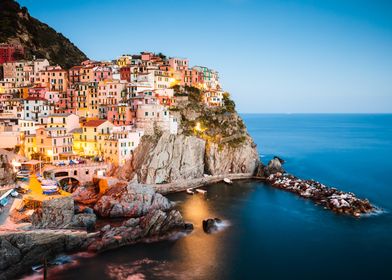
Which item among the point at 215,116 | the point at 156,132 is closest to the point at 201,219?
the point at 156,132

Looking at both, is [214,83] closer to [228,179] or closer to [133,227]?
[228,179]

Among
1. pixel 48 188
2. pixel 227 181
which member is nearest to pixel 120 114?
pixel 227 181

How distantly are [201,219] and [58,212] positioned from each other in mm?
15782

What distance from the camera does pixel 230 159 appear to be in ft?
205

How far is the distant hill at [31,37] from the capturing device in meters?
88.1

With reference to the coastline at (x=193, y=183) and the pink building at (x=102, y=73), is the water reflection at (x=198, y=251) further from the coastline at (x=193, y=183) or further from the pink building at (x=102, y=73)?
the pink building at (x=102, y=73)

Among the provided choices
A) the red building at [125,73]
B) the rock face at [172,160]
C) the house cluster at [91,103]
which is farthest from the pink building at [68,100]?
the rock face at [172,160]

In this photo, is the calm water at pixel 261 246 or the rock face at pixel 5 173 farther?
the rock face at pixel 5 173

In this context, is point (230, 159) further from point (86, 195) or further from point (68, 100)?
point (68, 100)

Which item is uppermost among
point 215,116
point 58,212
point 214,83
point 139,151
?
point 214,83

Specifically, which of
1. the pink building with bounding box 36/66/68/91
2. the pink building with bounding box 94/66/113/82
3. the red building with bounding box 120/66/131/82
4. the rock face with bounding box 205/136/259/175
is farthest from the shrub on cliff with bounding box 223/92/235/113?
the pink building with bounding box 36/66/68/91

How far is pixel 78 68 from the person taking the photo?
2795 inches

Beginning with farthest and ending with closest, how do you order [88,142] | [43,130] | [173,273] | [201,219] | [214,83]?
[214,83] < [88,142] < [43,130] < [201,219] < [173,273]

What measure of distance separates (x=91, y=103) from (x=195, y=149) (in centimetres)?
2148
